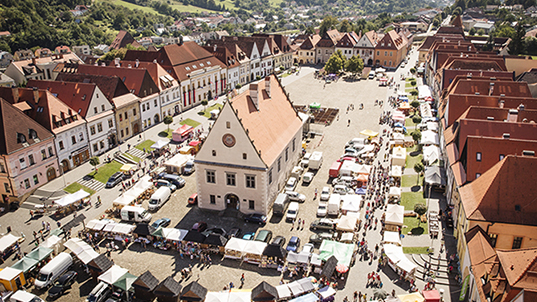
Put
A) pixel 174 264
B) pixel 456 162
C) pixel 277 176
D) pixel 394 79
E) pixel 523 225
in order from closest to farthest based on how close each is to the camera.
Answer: pixel 523 225 < pixel 174 264 < pixel 456 162 < pixel 277 176 < pixel 394 79

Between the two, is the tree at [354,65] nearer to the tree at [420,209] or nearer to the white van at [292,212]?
the white van at [292,212]

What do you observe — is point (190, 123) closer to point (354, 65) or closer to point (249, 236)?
point (249, 236)

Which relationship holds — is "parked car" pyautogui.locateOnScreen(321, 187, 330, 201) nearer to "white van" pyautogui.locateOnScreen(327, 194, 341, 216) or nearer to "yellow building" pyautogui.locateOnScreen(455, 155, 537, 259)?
"white van" pyautogui.locateOnScreen(327, 194, 341, 216)

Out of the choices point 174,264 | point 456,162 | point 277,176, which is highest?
point 456,162

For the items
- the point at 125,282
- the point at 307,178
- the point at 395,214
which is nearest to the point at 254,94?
the point at 307,178

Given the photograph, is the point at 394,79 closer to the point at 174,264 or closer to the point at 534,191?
the point at 534,191

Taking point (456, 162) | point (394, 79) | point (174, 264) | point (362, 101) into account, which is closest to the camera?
point (174, 264)

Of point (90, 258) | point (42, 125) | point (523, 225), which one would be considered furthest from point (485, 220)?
point (42, 125)
